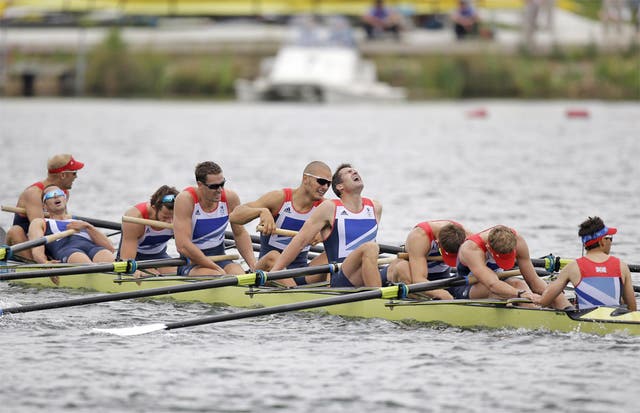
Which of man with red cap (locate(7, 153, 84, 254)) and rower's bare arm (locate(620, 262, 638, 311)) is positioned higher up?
man with red cap (locate(7, 153, 84, 254))

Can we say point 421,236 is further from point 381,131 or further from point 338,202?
point 381,131

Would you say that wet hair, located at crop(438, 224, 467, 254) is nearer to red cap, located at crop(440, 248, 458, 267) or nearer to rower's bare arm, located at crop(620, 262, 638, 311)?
red cap, located at crop(440, 248, 458, 267)

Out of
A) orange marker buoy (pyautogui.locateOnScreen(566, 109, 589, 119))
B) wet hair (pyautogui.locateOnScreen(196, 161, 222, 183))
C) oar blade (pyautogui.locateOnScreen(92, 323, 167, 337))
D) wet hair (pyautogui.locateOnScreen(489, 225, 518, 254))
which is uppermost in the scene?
orange marker buoy (pyautogui.locateOnScreen(566, 109, 589, 119))

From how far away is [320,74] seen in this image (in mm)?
46219

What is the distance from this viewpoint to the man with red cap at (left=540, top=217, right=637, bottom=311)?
38.1 ft

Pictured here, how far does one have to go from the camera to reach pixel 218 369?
10945 millimetres

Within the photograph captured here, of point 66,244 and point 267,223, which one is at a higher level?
point 267,223

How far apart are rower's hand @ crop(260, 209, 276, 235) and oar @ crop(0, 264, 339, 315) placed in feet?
1.60

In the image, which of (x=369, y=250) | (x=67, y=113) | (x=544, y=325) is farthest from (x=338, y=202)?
(x=67, y=113)

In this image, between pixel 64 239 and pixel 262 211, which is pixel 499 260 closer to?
pixel 262 211

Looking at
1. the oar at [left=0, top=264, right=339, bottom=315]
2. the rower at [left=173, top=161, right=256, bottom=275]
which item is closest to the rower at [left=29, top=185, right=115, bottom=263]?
the rower at [left=173, top=161, right=256, bottom=275]

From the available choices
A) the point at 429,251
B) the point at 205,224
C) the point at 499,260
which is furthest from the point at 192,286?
the point at 499,260

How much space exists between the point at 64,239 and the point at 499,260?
16.6 feet

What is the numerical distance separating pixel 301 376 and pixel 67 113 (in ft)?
107
